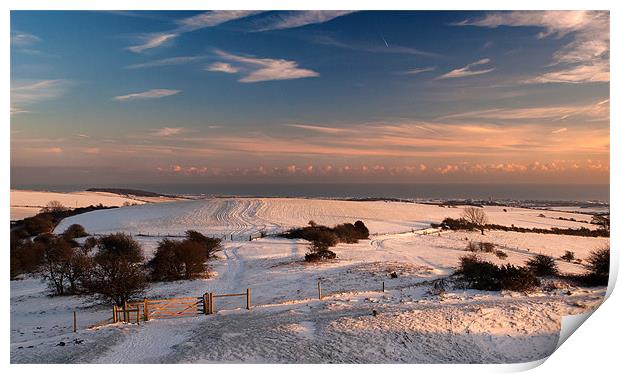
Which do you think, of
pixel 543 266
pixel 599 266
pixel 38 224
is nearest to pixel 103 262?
pixel 38 224

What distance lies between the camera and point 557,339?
794 cm

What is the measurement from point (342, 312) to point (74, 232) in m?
11.6

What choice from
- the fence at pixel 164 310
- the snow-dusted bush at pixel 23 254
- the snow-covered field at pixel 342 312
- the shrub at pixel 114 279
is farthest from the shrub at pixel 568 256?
the snow-dusted bush at pixel 23 254

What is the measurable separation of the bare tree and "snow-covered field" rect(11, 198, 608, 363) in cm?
32

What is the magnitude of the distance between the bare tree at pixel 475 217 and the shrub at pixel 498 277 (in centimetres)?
503

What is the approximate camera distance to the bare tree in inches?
618

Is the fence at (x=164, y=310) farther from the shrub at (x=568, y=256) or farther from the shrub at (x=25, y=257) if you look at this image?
the shrub at (x=568, y=256)

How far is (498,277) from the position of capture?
10.3 metres

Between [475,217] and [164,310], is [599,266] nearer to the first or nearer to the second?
[475,217]

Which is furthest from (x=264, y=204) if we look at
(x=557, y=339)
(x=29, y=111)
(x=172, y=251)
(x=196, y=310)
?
(x=557, y=339)

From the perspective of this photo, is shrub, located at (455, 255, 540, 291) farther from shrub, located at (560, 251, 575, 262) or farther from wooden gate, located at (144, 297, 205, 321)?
wooden gate, located at (144, 297, 205, 321)
